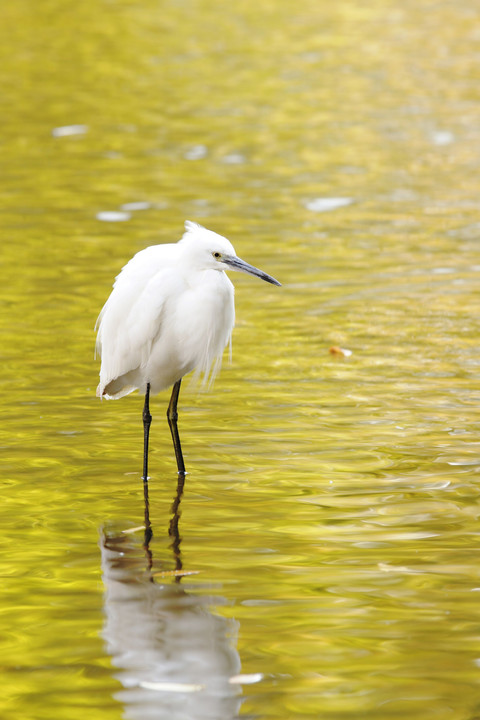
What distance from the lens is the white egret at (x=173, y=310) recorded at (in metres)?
5.43

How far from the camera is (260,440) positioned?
6.14 meters

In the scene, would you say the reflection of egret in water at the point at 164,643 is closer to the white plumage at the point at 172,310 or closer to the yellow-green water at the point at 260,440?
the yellow-green water at the point at 260,440

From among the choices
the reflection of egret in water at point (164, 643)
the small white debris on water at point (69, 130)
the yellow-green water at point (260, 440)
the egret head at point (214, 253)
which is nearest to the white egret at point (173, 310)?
the egret head at point (214, 253)

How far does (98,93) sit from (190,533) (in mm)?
13661

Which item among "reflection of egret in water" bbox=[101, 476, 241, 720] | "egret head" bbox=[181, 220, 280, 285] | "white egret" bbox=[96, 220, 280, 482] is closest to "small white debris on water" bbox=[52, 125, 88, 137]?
"white egret" bbox=[96, 220, 280, 482]

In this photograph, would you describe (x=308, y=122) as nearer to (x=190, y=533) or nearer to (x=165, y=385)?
(x=165, y=385)

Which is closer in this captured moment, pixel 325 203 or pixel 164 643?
pixel 164 643

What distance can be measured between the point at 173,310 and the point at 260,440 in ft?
3.01

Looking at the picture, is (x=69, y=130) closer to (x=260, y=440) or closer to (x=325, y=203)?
(x=325, y=203)

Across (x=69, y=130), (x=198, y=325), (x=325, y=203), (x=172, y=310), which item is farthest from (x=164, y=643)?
(x=69, y=130)

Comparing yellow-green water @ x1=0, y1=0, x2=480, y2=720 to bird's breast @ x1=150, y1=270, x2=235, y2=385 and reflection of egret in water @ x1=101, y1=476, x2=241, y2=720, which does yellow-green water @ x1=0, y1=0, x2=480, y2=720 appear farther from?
bird's breast @ x1=150, y1=270, x2=235, y2=385

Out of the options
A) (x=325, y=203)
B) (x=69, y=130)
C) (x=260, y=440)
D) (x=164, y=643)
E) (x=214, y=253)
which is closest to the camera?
(x=164, y=643)

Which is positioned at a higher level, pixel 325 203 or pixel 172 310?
pixel 172 310

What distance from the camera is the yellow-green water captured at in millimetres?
3971
